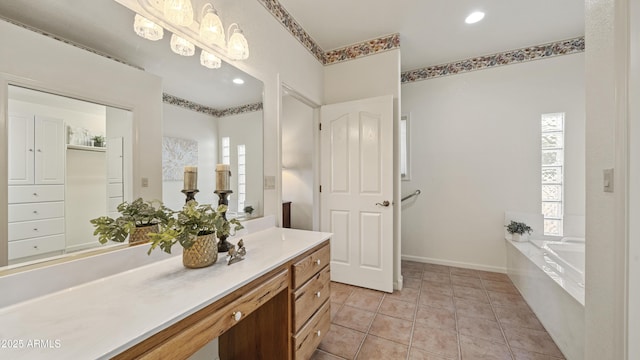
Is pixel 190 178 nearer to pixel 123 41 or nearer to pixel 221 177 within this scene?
pixel 221 177

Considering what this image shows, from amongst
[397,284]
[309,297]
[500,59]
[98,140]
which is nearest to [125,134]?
[98,140]

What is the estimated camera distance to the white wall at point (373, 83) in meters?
2.44

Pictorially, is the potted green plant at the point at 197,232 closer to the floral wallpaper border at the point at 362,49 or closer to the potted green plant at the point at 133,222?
the potted green plant at the point at 133,222

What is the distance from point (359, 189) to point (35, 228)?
2199 millimetres

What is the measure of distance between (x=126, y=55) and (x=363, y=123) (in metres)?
1.96

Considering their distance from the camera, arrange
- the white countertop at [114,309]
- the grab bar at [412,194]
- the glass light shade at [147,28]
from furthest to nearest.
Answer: the grab bar at [412,194], the glass light shade at [147,28], the white countertop at [114,309]

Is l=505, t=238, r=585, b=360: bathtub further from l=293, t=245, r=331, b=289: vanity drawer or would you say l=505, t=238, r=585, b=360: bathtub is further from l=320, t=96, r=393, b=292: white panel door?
l=293, t=245, r=331, b=289: vanity drawer

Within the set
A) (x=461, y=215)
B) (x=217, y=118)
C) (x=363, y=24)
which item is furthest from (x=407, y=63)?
(x=217, y=118)

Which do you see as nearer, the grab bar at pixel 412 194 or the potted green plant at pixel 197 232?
the potted green plant at pixel 197 232

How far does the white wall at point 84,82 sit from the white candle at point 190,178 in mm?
122

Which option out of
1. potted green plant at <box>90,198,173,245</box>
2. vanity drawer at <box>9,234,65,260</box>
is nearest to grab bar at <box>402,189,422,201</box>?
potted green plant at <box>90,198,173,245</box>

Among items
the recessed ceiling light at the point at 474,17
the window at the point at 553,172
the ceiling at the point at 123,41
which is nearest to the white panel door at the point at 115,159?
the ceiling at the point at 123,41

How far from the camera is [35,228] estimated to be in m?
0.79

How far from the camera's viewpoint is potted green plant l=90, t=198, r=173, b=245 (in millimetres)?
925
